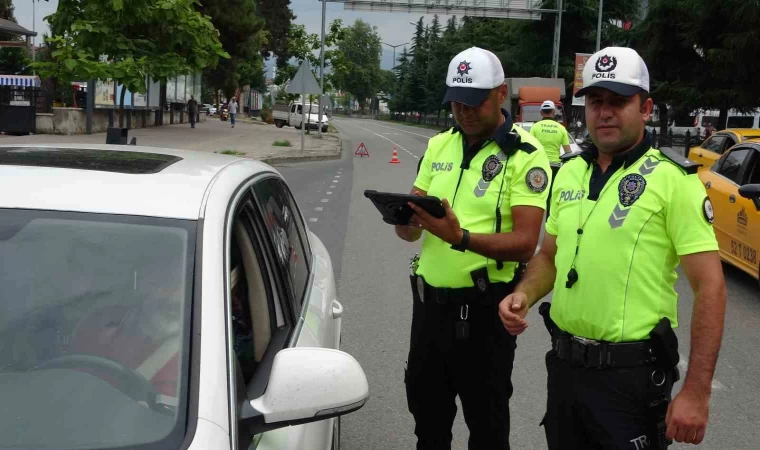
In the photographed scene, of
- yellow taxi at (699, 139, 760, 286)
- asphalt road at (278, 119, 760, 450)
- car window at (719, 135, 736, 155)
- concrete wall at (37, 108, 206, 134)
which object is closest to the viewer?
asphalt road at (278, 119, 760, 450)

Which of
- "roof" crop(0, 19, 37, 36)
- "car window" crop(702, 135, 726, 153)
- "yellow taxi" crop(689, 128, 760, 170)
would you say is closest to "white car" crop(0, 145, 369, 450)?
"yellow taxi" crop(689, 128, 760, 170)

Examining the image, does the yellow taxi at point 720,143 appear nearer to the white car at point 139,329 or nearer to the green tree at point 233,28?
the white car at point 139,329

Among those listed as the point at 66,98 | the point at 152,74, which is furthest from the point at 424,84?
the point at 152,74

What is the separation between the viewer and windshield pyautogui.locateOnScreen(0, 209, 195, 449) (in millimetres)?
2152

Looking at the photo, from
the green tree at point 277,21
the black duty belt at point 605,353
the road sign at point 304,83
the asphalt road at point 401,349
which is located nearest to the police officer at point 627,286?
the black duty belt at point 605,353

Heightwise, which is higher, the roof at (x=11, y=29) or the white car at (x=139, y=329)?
the roof at (x=11, y=29)

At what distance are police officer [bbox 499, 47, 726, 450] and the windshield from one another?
3.74 feet

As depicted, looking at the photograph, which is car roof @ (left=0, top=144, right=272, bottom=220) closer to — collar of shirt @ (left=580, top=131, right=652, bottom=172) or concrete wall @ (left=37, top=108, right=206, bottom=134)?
collar of shirt @ (left=580, top=131, right=652, bottom=172)

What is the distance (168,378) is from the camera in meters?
2.27

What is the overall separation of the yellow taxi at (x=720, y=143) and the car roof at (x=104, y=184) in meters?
9.29

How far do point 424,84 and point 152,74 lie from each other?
7925cm

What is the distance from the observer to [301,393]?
2.27m

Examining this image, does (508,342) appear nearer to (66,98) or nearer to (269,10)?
(66,98)

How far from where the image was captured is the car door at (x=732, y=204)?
9046 millimetres
